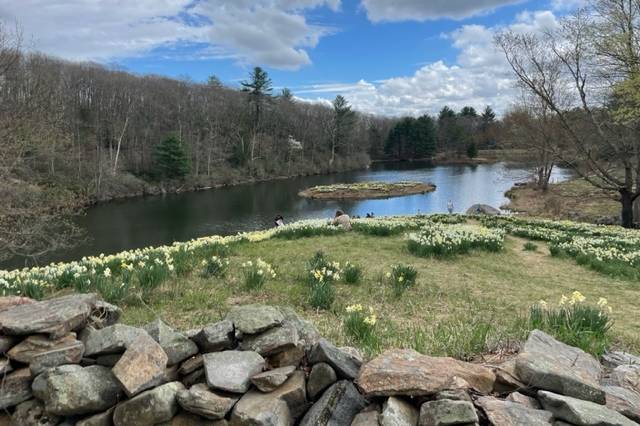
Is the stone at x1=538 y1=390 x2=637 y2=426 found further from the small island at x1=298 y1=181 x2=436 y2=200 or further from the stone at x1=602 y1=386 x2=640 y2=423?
the small island at x1=298 y1=181 x2=436 y2=200

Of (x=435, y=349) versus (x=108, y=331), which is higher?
(x=108, y=331)

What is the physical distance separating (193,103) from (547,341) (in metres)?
70.9

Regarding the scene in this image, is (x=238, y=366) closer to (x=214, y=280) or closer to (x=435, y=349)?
(x=435, y=349)

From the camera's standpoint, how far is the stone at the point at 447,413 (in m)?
2.15

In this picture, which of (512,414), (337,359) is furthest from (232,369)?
(512,414)

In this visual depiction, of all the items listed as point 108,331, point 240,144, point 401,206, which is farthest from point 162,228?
point 240,144

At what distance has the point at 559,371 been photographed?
245cm

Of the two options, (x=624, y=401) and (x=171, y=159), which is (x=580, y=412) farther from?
(x=171, y=159)

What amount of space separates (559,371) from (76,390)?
2902 mm

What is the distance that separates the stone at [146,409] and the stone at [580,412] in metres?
2.16

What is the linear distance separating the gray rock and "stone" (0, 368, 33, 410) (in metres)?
1.11

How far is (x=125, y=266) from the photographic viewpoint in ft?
20.3

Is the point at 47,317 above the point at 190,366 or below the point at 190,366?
above

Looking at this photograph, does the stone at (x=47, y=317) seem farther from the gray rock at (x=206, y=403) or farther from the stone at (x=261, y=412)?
the stone at (x=261, y=412)
